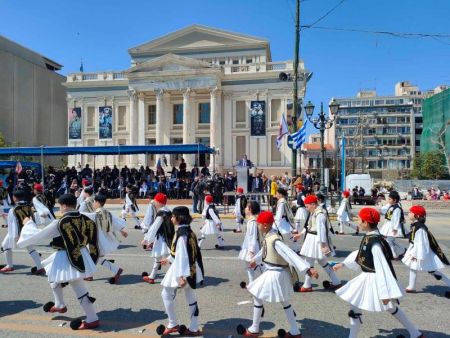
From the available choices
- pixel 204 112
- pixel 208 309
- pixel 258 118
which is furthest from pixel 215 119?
pixel 208 309

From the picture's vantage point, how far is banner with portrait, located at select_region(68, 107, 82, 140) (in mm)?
46938

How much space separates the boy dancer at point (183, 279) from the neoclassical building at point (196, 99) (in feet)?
116

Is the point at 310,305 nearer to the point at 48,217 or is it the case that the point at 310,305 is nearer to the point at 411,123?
the point at 48,217

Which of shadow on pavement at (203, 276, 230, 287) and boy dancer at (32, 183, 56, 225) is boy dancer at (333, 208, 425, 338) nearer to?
shadow on pavement at (203, 276, 230, 287)


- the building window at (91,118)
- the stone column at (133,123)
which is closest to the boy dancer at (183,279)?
the stone column at (133,123)

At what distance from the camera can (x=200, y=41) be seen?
1916 inches

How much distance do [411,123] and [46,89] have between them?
85352 mm

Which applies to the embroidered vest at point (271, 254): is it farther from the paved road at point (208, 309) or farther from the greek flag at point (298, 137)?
the greek flag at point (298, 137)

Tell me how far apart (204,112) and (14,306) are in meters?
40.2

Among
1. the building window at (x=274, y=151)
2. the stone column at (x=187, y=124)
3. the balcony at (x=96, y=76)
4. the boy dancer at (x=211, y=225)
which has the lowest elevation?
the boy dancer at (x=211, y=225)

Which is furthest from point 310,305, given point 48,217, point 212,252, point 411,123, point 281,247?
point 411,123

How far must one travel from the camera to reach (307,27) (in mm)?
18531

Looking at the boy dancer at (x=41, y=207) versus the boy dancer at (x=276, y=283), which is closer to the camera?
the boy dancer at (x=276, y=283)

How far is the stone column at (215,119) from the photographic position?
42.3m
